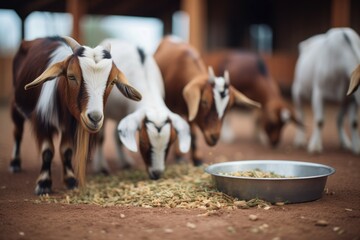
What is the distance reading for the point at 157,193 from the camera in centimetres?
471

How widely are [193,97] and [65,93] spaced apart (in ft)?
5.36

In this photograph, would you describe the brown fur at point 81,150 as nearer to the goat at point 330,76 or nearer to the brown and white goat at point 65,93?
the brown and white goat at point 65,93

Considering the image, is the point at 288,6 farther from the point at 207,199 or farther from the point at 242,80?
the point at 207,199

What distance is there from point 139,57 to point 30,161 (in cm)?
233

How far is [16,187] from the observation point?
5348 millimetres

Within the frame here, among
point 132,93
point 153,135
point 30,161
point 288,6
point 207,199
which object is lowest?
point 30,161

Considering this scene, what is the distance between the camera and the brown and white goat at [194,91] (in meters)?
5.76

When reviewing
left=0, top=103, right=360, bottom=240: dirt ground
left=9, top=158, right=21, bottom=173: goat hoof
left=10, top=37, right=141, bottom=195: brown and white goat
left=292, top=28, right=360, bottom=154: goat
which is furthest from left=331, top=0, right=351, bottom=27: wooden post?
left=9, top=158, right=21, bottom=173: goat hoof

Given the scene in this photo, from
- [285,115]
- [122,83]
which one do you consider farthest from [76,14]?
[122,83]

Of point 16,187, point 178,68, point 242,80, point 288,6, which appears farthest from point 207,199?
point 288,6

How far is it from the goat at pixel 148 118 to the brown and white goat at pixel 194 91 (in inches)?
14.5

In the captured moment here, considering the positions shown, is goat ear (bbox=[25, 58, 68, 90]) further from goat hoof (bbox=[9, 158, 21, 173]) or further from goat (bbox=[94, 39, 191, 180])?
goat hoof (bbox=[9, 158, 21, 173])

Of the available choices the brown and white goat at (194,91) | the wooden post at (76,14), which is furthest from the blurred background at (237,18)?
the brown and white goat at (194,91)

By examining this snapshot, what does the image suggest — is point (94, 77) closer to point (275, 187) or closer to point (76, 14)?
point (275, 187)
